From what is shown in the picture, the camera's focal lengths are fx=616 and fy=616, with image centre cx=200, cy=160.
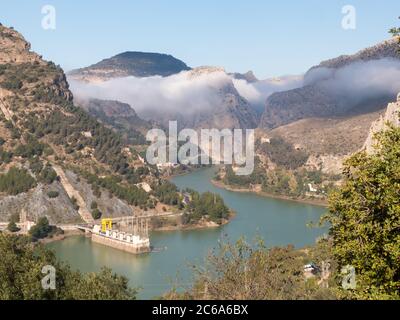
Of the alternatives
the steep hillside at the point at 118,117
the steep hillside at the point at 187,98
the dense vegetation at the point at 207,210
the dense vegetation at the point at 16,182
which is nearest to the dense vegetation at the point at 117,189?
the dense vegetation at the point at 207,210

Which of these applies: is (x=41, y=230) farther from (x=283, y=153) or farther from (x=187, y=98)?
(x=187, y=98)

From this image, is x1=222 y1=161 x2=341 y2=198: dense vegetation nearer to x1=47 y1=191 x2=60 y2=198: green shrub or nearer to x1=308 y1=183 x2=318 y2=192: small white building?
Answer: x1=308 y1=183 x2=318 y2=192: small white building

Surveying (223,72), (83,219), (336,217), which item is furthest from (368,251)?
(223,72)

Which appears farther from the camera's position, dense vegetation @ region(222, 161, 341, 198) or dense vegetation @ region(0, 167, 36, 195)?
dense vegetation @ region(222, 161, 341, 198)

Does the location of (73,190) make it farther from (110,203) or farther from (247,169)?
(247,169)

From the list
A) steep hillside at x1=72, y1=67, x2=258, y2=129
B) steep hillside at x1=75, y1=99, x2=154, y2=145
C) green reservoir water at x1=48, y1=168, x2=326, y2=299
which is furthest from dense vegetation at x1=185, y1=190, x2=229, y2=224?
steep hillside at x1=72, y1=67, x2=258, y2=129

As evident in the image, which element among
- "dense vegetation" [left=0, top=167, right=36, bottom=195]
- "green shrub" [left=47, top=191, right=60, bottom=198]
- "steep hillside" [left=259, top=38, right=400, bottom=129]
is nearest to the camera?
"dense vegetation" [left=0, top=167, right=36, bottom=195]

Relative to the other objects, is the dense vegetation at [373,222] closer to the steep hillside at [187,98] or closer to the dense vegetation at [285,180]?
the dense vegetation at [285,180]
